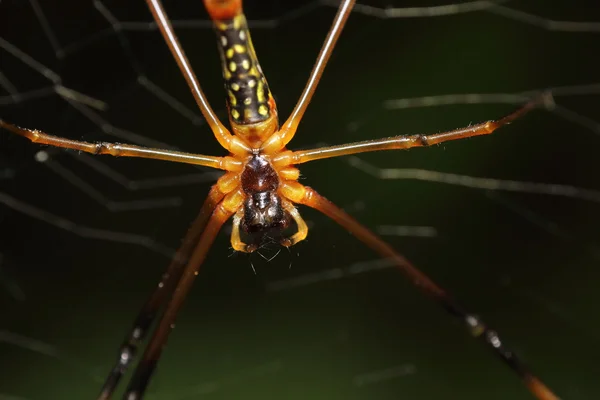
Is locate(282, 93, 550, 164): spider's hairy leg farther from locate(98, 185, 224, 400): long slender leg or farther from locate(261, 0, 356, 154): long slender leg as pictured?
locate(98, 185, 224, 400): long slender leg

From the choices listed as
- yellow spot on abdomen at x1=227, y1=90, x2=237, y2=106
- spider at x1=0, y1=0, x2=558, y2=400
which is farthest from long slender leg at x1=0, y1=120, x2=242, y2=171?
yellow spot on abdomen at x1=227, y1=90, x2=237, y2=106

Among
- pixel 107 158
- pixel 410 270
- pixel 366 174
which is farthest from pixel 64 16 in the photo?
pixel 410 270

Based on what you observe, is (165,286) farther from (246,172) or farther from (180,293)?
(246,172)

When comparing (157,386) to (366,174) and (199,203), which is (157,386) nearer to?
(199,203)

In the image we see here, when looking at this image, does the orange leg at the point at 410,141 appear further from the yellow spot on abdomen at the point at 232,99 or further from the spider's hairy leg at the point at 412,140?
the yellow spot on abdomen at the point at 232,99

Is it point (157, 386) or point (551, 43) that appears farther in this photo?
point (157, 386)

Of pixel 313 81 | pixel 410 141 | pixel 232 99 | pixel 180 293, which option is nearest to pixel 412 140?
pixel 410 141

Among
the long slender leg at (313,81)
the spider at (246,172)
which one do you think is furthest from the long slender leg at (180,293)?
the long slender leg at (313,81)
